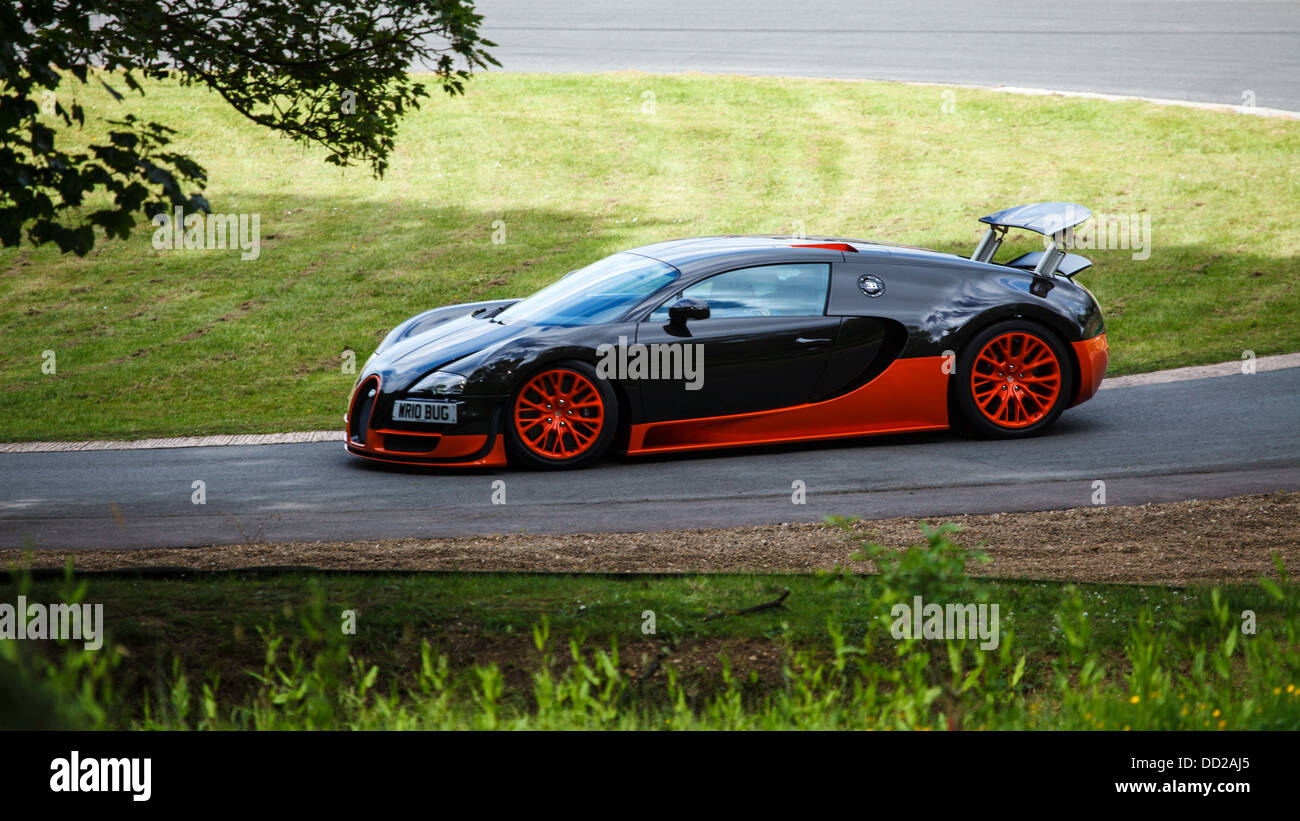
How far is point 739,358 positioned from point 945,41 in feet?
70.5

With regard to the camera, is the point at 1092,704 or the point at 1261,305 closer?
the point at 1092,704

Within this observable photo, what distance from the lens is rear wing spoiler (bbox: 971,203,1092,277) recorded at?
355 inches

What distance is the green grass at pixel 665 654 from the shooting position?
3629mm

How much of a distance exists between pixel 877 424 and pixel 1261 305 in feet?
23.7

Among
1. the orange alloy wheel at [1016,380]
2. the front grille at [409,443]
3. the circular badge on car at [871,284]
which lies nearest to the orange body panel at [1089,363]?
the orange alloy wheel at [1016,380]

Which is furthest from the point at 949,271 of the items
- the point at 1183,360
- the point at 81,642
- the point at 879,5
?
the point at 879,5

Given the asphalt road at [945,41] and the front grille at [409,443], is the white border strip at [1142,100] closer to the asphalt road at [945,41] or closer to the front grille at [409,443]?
the asphalt road at [945,41]

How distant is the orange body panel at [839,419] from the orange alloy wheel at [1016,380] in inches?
12.6

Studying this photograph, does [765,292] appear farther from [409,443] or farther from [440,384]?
[409,443]

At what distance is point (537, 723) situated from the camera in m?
3.59

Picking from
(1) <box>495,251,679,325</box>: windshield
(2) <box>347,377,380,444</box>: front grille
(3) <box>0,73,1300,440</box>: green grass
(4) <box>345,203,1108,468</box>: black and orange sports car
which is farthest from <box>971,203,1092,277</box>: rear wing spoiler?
(2) <box>347,377,380,444</box>: front grille

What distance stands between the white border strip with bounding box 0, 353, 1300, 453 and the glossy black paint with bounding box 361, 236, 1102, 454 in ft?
5.72

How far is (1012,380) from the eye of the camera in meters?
8.90
